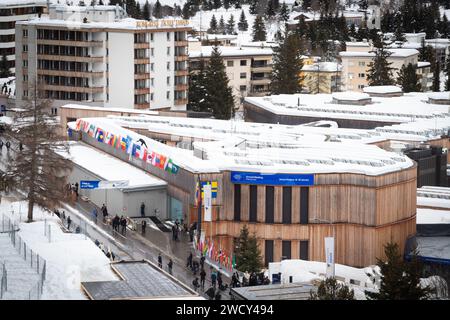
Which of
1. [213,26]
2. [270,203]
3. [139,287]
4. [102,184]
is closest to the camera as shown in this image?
[139,287]

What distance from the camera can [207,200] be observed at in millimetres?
55781

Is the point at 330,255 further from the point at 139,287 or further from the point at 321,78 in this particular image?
the point at 321,78

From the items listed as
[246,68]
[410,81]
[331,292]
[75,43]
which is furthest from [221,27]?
[331,292]

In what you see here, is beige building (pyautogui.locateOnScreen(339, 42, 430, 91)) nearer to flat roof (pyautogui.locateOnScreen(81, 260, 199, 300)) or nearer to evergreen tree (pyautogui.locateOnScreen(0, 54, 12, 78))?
evergreen tree (pyautogui.locateOnScreen(0, 54, 12, 78))

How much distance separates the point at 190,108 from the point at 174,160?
4184cm

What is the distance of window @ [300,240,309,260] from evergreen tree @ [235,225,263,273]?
11.5ft

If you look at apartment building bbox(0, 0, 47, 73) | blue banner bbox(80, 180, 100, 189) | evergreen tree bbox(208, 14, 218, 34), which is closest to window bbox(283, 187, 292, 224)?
blue banner bbox(80, 180, 100, 189)

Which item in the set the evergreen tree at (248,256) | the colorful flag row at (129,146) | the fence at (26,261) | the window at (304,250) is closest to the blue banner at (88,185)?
the colorful flag row at (129,146)

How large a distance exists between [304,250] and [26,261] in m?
15.0

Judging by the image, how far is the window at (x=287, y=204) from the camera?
181 feet

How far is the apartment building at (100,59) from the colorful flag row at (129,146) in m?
16.6

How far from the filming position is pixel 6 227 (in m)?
51.6
